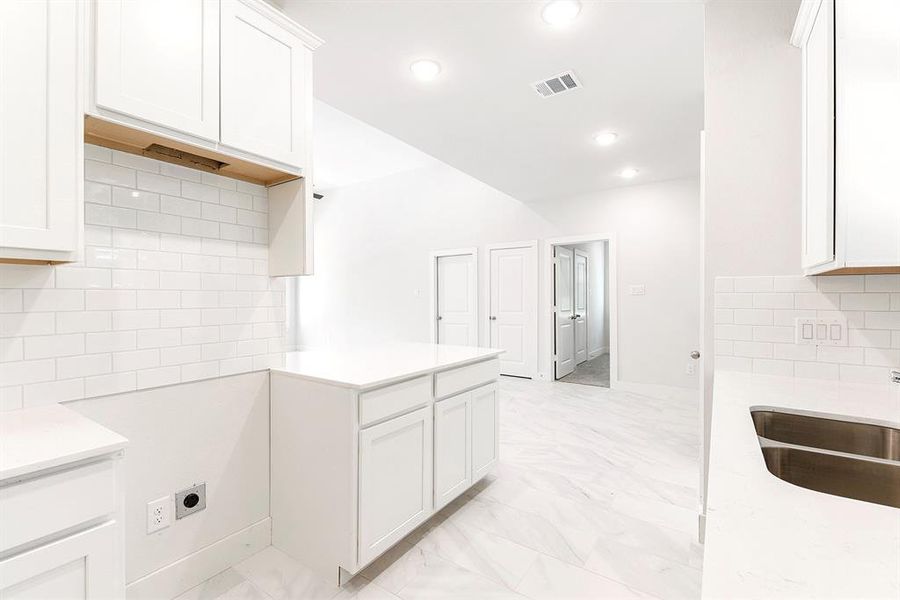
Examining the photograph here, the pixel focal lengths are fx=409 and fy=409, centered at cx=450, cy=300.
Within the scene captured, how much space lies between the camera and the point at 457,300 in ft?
20.9

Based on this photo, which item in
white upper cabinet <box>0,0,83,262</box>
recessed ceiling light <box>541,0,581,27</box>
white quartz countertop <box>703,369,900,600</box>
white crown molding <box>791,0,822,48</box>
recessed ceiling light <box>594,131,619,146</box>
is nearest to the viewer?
white quartz countertop <box>703,369,900,600</box>

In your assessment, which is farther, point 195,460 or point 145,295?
point 195,460

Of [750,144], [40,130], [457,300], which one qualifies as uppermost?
[750,144]

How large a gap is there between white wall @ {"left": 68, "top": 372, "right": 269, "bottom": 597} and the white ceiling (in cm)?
190

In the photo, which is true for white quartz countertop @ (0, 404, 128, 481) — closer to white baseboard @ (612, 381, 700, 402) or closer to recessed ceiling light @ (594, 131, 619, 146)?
recessed ceiling light @ (594, 131, 619, 146)

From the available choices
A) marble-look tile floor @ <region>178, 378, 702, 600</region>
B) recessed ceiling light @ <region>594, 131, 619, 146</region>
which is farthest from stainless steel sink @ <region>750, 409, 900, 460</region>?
recessed ceiling light @ <region>594, 131, 619, 146</region>

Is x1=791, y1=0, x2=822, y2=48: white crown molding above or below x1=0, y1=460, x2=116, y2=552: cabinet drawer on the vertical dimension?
above

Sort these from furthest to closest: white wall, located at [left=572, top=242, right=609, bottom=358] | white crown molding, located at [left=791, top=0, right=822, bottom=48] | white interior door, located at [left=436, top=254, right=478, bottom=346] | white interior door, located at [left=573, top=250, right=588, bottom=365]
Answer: white wall, located at [left=572, top=242, right=609, bottom=358] → white interior door, located at [left=573, top=250, right=588, bottom=365] → white interior door, located at [left=436, top=254, right=478, bottom=346] → white crown molding, located at [left=791, top=0, right=822, bottom=48]

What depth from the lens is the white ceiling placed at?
2092 mm

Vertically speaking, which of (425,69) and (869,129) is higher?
Result: (425,69)

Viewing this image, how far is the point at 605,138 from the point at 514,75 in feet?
4.59

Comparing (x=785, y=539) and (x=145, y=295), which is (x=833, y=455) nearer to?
(x=785, y=539)

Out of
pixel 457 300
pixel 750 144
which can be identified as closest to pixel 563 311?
pixel 457 300

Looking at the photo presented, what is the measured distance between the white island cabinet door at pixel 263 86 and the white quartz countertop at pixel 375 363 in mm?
934
